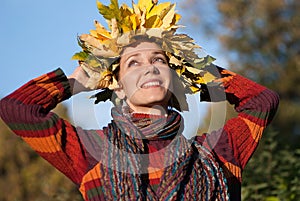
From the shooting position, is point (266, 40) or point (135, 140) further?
point (266, 40)

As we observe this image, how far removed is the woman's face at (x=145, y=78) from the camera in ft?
10.8

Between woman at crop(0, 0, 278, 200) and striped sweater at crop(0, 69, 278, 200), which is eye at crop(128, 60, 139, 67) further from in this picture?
striped sweater at crop(0, 69, 278, 200)

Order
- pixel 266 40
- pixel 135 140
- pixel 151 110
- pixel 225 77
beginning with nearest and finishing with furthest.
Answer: pixel 135 140
pixel 151 110
pixel 225 77
pixel 266 40

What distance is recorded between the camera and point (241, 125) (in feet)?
11.6

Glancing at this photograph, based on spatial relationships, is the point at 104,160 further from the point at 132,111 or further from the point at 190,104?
the point at 190,104

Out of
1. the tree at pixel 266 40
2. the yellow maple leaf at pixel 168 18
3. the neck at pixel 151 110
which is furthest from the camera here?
the tree at pixel 266 40

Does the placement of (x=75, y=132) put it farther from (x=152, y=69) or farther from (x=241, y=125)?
(x=241, y=125)

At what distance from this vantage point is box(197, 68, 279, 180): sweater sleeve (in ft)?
11.2

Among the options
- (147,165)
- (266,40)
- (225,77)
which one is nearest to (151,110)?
(147,165)

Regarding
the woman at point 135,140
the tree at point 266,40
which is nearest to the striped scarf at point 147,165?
the woman at point 135,140

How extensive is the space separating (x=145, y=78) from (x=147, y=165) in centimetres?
33

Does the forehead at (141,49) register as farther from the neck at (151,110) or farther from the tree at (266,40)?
the tree at (266,40)

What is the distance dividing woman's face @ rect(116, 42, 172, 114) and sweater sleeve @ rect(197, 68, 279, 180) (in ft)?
0.84

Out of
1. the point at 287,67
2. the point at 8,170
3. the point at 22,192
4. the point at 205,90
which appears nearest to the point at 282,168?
the point at 205,90
